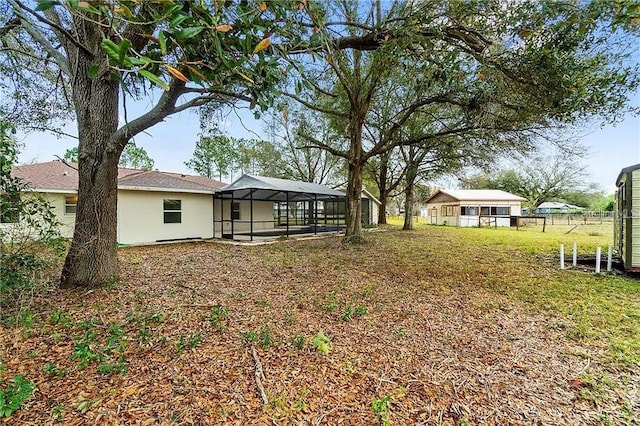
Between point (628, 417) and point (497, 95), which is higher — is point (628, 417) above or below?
below

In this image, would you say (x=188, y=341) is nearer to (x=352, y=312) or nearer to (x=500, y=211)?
(x=352, y=312)

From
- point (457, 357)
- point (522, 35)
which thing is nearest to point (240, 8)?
point (522, 35)

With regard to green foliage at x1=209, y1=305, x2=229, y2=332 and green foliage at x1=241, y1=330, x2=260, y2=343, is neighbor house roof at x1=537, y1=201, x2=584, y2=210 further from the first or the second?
green foliage at x1=241, y1=330, x2=260, y2=343

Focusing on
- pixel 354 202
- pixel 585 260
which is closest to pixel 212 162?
pixel 354 202

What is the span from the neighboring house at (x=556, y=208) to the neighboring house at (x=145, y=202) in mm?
37585

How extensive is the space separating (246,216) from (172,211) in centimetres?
462

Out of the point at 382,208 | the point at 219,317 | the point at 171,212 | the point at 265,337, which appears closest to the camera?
the point at 265,337

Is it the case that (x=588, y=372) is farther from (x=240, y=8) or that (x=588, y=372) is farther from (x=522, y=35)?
(x=240, y=8)

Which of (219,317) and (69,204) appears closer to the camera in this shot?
(219,317)

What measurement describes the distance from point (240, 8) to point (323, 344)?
10.3 feet

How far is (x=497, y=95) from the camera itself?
5.80m

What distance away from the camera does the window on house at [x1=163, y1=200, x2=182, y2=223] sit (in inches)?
496

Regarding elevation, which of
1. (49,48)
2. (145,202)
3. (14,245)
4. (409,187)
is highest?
(49,48)

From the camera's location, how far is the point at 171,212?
12734 mm
